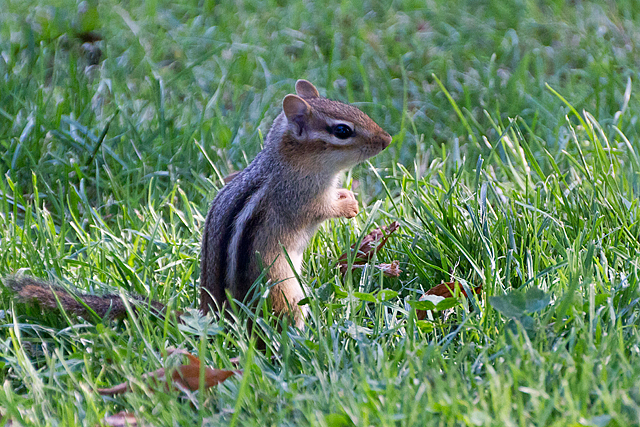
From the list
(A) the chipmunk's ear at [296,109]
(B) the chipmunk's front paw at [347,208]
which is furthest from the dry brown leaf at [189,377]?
(A) the chipmunk's ear at [296,109]

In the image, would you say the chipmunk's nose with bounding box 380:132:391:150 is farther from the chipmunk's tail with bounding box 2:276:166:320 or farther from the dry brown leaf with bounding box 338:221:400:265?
the chipmunk's tail with bounding box 2:276:166:320

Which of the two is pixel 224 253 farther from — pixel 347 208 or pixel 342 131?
pixel 342 131

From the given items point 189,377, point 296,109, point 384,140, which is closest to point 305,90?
point 296,109

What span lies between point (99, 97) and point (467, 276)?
3.13m

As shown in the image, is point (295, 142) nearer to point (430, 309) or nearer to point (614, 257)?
point (430, 309)

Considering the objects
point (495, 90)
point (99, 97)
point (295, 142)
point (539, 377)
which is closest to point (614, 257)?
point (539, 377)

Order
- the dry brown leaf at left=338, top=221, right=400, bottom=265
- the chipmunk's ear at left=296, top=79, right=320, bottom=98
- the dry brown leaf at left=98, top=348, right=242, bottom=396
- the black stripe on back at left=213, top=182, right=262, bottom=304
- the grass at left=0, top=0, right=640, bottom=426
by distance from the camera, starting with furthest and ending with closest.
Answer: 1. the chipmunk's ear at left=296, top=79, right=320, bottom=98
2. the dry brown leaf at left=338, top=221, right=400, bottom=265
3. the black stripe on back at left=213, top=182, right=262, bottom=304
4. the dry brown leaf at left=98, top=348, right=242, bottom=396
5. the grass at left=0, top=0, right=640, bottom=426

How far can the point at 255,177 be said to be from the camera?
10.9 ft

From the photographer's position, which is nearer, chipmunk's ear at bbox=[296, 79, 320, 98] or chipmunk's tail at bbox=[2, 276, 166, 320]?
chipmunk's tail at bbox=[2, 276, 166, 320]

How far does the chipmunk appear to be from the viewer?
3.03m

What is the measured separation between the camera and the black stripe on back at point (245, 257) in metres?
3.03

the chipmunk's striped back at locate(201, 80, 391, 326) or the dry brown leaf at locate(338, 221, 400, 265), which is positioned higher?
the chipmunk's striped back at locate(201, 80, 391, 326)

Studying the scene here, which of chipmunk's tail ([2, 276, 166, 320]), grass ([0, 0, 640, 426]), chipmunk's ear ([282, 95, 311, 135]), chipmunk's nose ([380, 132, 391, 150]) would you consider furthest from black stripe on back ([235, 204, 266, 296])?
chipmunk's nose ([380, 132, 391, 150])

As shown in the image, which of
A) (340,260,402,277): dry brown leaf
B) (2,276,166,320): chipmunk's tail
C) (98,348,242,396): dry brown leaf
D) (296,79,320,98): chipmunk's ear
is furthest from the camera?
(296,79,320,98): chipmunk's ear
